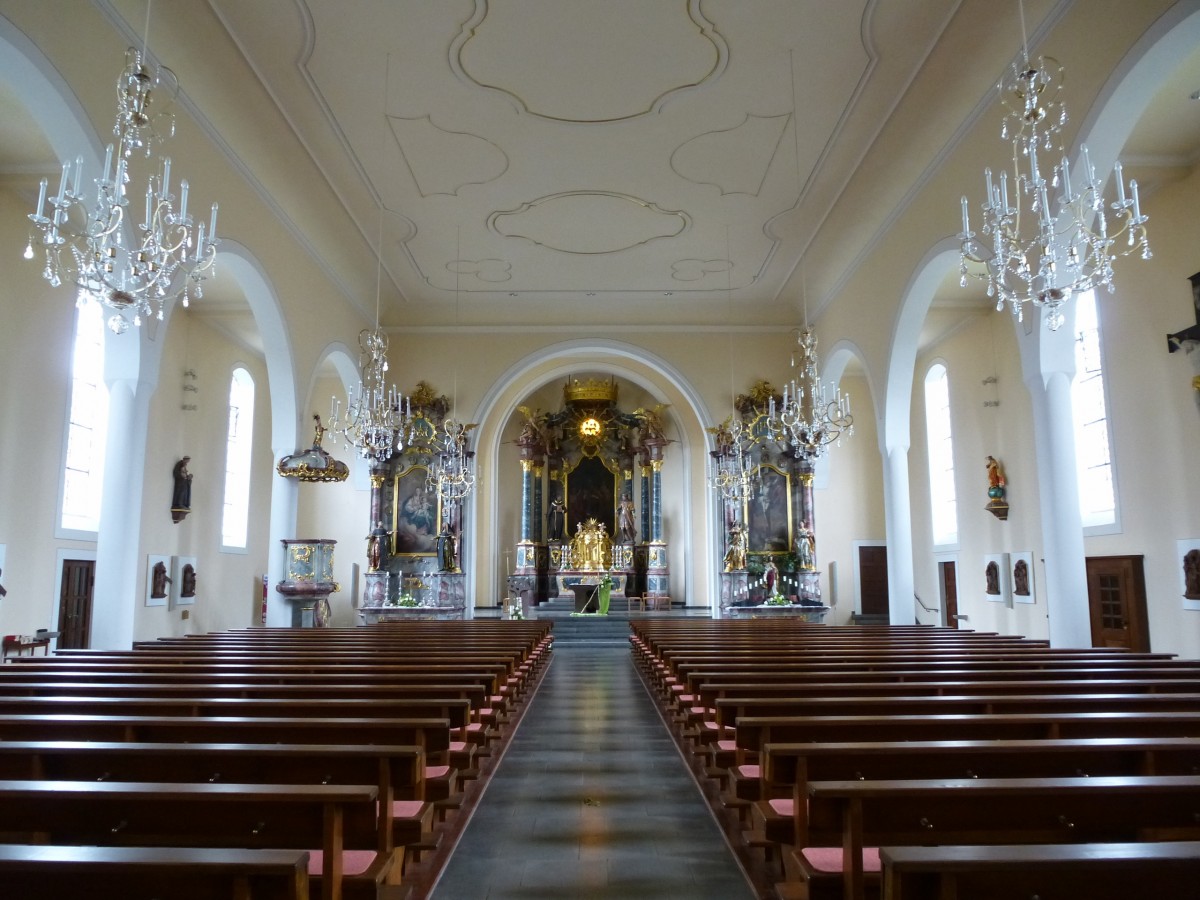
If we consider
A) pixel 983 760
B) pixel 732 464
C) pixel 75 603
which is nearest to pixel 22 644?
pixel 75 603

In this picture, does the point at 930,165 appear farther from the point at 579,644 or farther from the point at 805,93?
the point at 579,644

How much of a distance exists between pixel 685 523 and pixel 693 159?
975cm

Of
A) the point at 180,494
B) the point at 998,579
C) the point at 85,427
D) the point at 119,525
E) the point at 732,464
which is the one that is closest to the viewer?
the point at 119,525

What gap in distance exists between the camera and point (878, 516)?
1800 cm

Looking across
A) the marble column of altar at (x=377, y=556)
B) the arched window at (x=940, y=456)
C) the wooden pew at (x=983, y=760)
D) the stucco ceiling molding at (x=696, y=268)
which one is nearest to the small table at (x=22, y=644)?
the marble column of altar at (x=377, y=556)

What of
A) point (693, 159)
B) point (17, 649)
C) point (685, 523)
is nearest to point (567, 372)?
point (685, 523)

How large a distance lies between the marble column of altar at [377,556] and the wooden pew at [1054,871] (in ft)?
50.7

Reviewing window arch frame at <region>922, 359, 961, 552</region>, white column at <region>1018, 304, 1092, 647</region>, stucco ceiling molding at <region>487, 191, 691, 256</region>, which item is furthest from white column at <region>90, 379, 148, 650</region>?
window arch frame at <region>922, 359, 961, 552</region>

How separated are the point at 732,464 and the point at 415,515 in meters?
6.33

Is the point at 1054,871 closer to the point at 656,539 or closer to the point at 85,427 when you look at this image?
the point at 85,427

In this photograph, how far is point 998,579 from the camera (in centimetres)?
1359

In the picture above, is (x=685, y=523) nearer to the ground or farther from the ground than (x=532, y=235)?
nearer to the ground

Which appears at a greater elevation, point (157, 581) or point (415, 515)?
point (415, 515)

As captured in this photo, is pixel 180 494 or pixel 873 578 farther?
pixel 873 578
